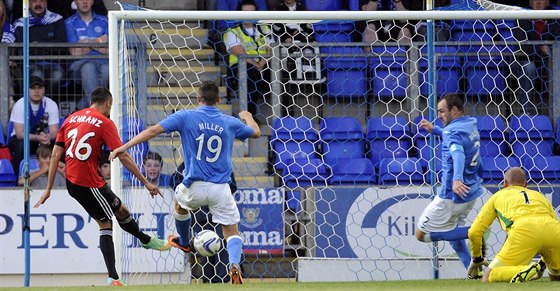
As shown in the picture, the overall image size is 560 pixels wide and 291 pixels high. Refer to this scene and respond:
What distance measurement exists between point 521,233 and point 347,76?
3754mm

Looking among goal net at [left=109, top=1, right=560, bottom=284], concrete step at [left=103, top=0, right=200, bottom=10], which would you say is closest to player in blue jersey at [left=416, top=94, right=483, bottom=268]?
goal net at [left=109, top=1, right=560, bottom=284]

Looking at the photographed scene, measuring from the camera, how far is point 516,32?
14.7 m

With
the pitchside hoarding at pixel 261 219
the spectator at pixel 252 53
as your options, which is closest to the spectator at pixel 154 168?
the pitchside hoarding at pixel 261 219

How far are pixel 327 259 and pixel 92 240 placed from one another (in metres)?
2.31

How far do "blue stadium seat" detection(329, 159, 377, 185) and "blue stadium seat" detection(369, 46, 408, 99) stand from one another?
875 mm

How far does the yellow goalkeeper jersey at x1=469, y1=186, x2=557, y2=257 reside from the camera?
1043 cm

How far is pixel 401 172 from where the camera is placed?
42.7ft

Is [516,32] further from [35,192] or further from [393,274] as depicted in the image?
[35,192]

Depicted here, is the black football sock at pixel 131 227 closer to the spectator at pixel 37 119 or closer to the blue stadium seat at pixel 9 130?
the spectator at pixel 37 119

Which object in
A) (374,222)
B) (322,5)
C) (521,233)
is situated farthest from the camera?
(322,5)

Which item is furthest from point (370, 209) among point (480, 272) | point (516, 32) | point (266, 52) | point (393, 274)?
point (516, 32)

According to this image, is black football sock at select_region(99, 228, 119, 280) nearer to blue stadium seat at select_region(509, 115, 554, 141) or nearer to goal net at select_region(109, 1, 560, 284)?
goal net at select_region(109, 1, 560, 284)

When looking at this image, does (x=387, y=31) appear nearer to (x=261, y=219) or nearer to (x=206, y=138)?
(x=261, y=219)

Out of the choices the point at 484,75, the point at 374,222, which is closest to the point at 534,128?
the point at 484,75
